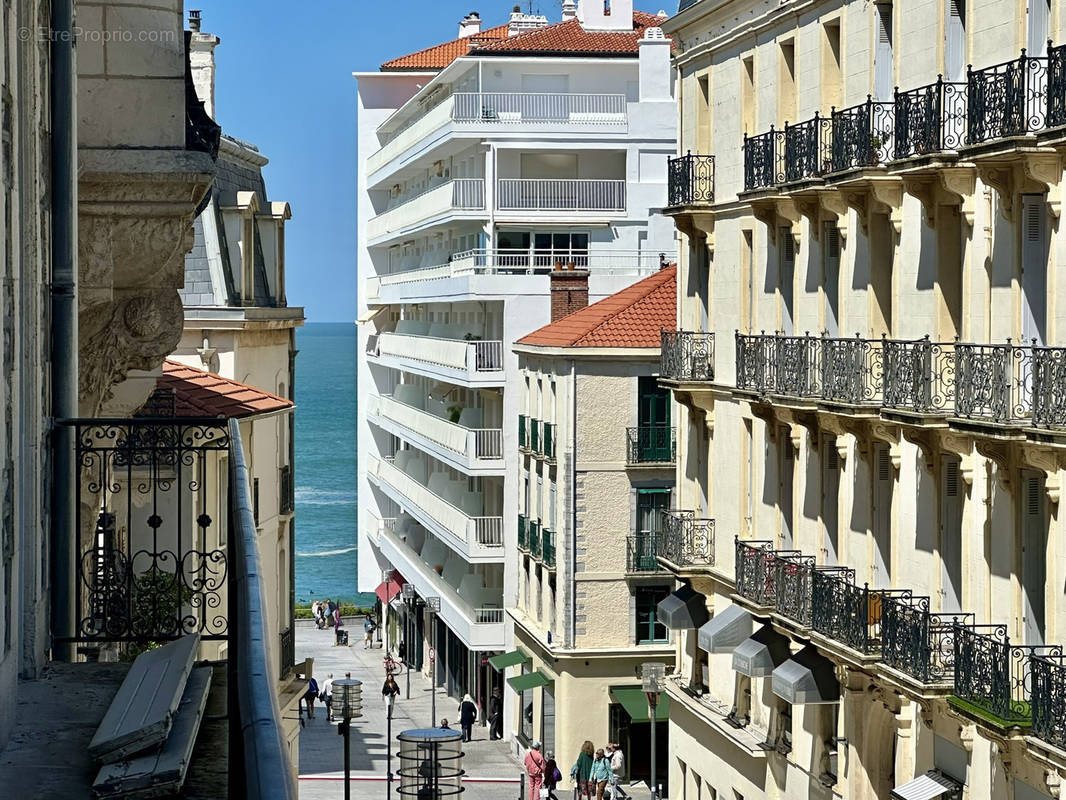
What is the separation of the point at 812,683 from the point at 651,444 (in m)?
19.6

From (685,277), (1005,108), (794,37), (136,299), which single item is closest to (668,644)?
(685,277)

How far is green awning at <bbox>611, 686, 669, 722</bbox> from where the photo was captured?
46875mm

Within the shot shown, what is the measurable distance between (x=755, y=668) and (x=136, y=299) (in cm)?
1513

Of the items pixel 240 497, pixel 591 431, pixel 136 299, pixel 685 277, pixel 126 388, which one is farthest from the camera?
pixel 591 431

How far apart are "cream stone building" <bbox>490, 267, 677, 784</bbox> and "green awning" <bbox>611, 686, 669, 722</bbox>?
1.4 inches

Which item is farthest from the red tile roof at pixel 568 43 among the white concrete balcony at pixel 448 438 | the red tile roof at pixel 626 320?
the red tile roof at pixel 626 320

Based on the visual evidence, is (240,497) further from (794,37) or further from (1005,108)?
(794,37)

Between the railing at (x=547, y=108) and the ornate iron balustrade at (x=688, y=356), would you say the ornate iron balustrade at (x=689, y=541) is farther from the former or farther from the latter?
the railing at (x=547, y=108)

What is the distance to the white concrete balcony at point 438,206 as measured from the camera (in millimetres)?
59906

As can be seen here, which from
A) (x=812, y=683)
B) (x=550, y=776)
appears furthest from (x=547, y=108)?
(x=812, y=683)

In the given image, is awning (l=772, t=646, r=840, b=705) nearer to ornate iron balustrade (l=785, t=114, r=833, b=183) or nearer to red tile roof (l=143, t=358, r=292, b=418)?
ornate iron balustrade (l=785, t=114, r=833, b=183)

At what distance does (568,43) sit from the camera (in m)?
63.4

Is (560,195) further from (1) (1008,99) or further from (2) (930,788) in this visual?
(1) (1008,99)

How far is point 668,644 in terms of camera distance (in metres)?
48.5
